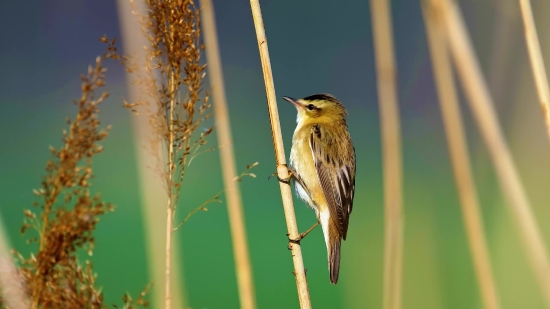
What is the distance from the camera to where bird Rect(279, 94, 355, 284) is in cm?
243

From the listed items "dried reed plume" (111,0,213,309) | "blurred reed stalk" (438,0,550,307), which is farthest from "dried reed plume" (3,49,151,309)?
"blurred reed stalk" (438,0,550,307)

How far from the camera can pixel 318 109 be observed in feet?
9.36

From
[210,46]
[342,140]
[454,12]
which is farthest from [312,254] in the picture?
[454,12]

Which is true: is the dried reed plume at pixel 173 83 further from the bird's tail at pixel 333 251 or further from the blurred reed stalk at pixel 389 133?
the bird's tail at pixel 333 251

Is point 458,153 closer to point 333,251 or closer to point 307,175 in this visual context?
point 333,251

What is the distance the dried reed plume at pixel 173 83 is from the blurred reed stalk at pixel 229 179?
184 mm

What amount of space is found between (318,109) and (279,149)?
113 cm

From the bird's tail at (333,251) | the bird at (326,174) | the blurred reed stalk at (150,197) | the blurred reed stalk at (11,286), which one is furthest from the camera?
the bird at (326,174)

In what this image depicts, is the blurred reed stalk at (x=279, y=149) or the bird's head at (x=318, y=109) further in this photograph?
the bird's head at (x=318, y=109)

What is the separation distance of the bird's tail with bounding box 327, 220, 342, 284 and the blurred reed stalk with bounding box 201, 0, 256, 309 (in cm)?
70

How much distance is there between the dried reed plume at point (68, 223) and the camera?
4.06 ft

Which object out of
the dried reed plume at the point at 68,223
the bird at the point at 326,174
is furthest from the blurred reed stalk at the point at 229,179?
the bird at the point at 326,174

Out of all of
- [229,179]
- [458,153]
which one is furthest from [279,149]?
[458,153]

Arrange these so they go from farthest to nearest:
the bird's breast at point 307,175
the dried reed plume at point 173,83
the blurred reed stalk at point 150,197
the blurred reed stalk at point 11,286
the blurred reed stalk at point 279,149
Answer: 1. the bird's breast at point 307,175
2. the blurred reed stalk at point 150,197
3. the blurred reed stalk at point 279,149
4. the dried reed plume at point 173,83
5. the blurred reed stalk at point 11,286
